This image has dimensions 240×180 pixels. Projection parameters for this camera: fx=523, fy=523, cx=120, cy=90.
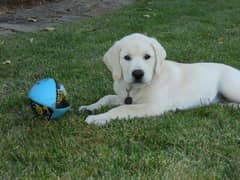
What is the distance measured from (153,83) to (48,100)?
0.95 m

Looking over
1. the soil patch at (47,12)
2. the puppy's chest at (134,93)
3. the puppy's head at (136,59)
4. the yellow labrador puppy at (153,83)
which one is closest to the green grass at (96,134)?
the yellow labrador puppy at (153,83)

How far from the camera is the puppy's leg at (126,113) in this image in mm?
4117

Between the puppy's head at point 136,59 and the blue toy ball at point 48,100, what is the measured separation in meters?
0.54

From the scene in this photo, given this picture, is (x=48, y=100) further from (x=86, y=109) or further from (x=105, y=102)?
(x=105, y=102)

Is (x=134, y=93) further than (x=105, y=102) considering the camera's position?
No

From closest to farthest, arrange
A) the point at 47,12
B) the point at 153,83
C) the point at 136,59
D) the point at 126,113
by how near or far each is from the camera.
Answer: the point at 126,113, the point at 136,59, the point at 153,83, the point at 47,12

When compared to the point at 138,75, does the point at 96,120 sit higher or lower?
lower

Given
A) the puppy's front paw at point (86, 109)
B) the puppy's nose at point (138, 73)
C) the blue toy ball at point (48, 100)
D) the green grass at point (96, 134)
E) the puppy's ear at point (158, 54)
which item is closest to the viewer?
the green grass at point (96, 134)

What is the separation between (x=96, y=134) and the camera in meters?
3.84

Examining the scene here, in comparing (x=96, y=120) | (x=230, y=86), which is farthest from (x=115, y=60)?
(x=230, y=86)

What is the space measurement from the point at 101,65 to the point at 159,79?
6.34 feet

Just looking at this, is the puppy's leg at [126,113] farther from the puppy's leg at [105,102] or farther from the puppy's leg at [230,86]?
the puppy's leg at [230,86]

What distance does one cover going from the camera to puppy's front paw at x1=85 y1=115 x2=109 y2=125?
4.08 metres

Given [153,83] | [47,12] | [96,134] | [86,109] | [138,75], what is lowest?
[47,12]
